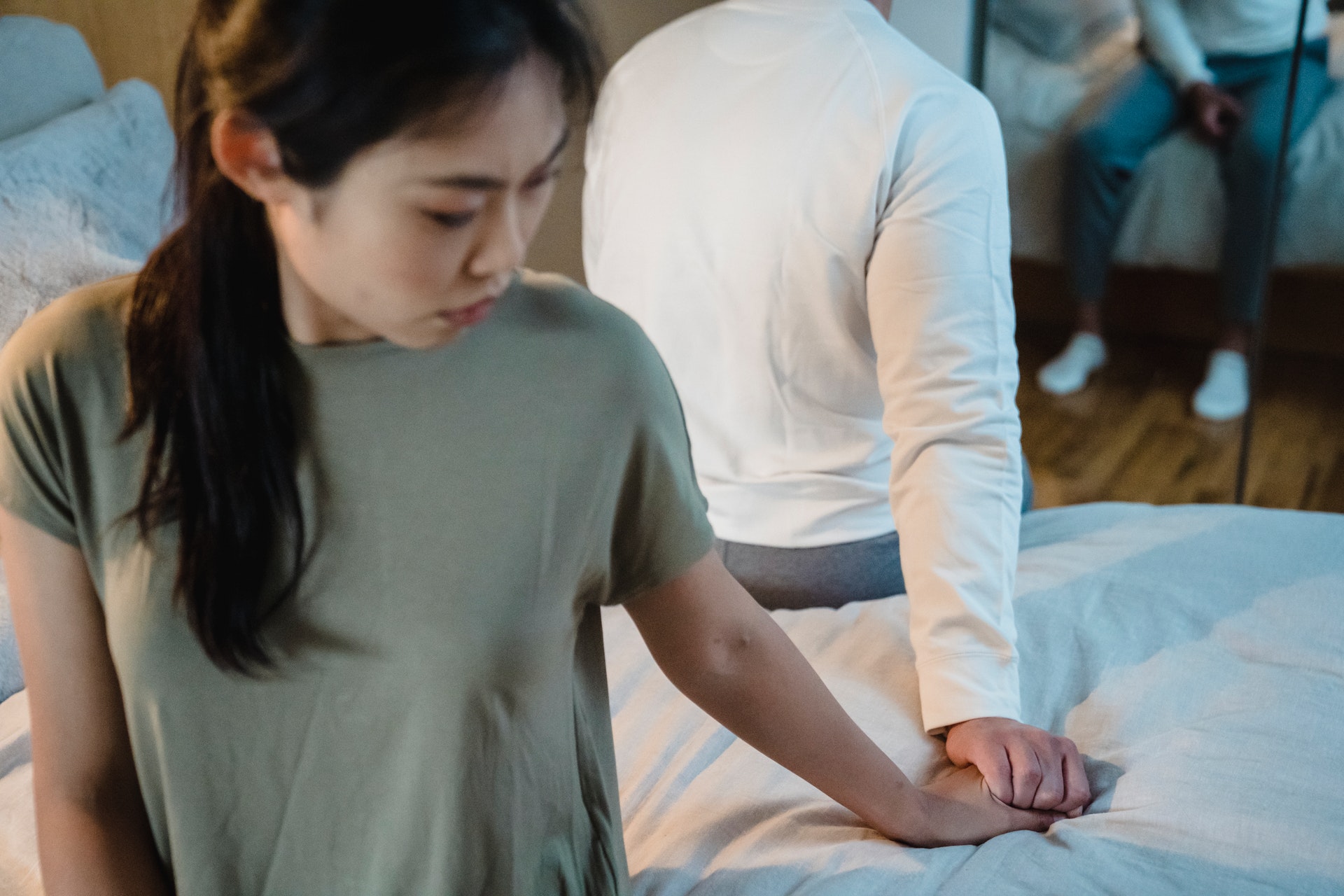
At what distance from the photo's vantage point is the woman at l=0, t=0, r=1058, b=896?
0.64 meters

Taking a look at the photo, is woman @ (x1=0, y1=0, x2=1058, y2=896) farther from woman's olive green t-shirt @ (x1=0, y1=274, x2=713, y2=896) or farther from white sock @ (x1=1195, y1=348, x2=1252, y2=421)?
white sock @ (x1=1195, y1=348, x2=1252, y2=421)

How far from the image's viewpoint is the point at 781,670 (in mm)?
758

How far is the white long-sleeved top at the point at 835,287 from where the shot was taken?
1043 millimetres

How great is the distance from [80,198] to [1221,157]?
1.87 m

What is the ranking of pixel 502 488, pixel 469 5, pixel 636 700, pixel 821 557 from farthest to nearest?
1. pixel 821 557
2. pixel 636 700
3. pixel 502 488
4. pixel 469 5

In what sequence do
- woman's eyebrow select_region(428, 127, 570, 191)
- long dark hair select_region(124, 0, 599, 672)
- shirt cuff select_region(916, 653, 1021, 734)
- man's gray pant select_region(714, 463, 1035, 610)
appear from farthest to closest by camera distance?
man's gray pant select_region(714, 463, 1035, 610)
shirt cuff select_region(916, 653, 1021, 734)
long dark hair select_region(124, 0, 599, 672)
woman's eyebrow select_region(428, 127, 570, 191)

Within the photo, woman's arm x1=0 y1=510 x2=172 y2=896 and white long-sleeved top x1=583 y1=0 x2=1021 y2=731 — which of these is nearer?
woman's arm x1=0 y1=510 x2=172 y2=896

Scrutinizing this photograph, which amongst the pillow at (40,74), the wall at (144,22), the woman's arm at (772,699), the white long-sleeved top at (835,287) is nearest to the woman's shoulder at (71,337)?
the woman's arm at (772,699)

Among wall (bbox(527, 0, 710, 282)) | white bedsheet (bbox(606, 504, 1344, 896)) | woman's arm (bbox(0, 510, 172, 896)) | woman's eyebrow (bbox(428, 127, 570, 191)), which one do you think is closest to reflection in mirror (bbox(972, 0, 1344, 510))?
wall (bbox(527, 0, 710, 282))

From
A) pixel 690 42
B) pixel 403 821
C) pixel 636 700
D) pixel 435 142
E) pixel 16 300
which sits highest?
Result: pixel 435 142

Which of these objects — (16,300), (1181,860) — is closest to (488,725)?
(1181,860)

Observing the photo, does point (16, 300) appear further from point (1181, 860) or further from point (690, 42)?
point (1181, 860)

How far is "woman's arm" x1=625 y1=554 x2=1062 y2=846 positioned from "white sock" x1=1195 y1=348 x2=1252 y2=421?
159cm

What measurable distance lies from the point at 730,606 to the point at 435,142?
357 millimetres
